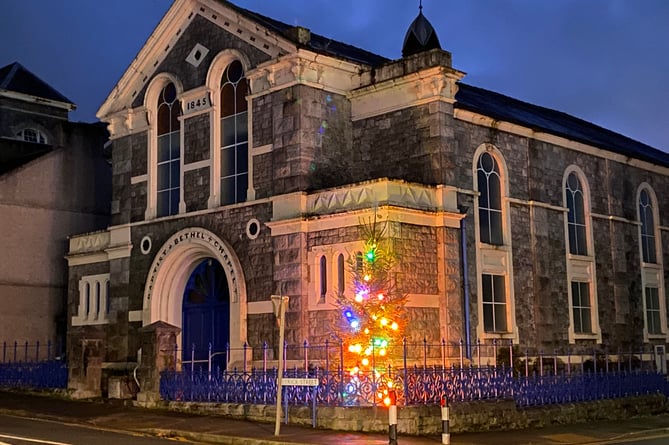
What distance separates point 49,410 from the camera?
22391mm

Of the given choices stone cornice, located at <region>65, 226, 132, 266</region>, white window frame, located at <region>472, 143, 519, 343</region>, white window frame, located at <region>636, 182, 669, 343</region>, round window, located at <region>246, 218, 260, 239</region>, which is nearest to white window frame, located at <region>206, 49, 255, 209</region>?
round window, located at <region>246, 218, 260, 239</region>

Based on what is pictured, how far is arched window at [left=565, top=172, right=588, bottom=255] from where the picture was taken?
97.1 feet

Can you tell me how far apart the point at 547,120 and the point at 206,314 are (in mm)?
15515

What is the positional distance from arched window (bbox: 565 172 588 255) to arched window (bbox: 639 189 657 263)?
4.27 m

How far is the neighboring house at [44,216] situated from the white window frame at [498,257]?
17.1m

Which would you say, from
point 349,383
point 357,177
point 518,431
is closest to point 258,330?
point 357,177


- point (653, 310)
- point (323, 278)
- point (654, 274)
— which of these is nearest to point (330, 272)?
point (323, 278)

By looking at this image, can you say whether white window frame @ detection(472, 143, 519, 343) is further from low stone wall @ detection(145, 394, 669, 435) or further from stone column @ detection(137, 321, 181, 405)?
stone column @ detection(137, 321, 181, 405)

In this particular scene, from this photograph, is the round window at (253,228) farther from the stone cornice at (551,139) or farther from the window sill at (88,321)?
the window sill at (88,321)

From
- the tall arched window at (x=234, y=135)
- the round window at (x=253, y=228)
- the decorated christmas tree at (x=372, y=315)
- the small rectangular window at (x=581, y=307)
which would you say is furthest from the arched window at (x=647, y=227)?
the tall arched window at (x=234, y=135)

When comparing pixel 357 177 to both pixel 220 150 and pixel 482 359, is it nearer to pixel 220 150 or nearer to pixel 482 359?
pixel 220 150

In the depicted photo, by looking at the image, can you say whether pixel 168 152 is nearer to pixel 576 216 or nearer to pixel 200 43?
pixel 200 43

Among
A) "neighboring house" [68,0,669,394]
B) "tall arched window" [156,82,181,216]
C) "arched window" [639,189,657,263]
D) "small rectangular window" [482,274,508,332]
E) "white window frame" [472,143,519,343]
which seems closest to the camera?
"neighboring house" [68,0,669,394]

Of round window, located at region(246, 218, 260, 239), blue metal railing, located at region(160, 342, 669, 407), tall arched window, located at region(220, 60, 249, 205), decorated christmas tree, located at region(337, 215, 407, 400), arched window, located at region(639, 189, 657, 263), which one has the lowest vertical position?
blue metal railing, located at region(160, 342, 669, 407)
